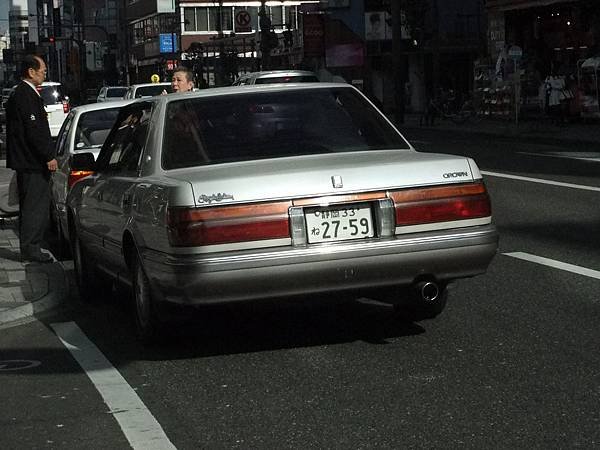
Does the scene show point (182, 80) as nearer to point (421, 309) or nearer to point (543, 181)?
point (421, 309)

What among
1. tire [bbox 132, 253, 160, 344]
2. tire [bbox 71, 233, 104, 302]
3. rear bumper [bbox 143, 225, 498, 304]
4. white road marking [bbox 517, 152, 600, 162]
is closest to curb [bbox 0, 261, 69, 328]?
tire [bbox 71, 233, 104, 302]

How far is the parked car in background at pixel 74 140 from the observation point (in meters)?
13.2

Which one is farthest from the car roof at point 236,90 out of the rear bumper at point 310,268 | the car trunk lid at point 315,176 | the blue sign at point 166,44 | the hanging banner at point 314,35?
the blue sign at point 166,44

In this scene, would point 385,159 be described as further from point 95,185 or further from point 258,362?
point 95,185

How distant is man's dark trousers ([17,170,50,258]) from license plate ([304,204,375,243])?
5474 mm

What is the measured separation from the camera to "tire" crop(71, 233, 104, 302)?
9.78 metres

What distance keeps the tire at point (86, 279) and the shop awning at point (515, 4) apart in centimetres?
3904

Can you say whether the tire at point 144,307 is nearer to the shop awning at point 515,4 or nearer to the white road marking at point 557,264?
the white road marking at point 557,264

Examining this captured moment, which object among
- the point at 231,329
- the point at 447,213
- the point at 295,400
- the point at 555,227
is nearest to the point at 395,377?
the point at 295,400

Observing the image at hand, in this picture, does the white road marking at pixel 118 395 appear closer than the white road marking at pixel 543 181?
Yes

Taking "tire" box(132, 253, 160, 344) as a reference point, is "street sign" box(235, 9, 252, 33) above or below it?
above

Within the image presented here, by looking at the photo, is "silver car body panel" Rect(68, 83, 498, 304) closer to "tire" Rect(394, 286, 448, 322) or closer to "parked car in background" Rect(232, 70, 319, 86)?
"tire" Rect(394, 286, 448, 322)

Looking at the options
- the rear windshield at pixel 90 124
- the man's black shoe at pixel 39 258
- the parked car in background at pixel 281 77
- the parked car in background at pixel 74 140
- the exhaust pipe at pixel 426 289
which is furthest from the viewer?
the parked car in background at pixel 281 77

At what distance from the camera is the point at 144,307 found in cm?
759
